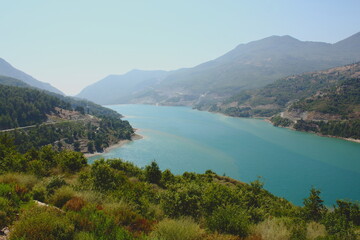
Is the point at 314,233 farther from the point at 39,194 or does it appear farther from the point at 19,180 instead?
the point at 19,180

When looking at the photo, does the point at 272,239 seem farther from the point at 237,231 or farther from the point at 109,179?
the point at 109,179

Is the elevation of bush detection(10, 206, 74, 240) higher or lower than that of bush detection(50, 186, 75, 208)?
higher

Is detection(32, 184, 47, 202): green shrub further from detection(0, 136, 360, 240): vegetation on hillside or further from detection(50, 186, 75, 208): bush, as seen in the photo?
detection(50, 186, 75, 208): bush

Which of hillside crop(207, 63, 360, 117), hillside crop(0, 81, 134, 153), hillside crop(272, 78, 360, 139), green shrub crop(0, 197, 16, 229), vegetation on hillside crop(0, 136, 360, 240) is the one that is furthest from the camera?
hillside crop(207, 63, 360, 117)

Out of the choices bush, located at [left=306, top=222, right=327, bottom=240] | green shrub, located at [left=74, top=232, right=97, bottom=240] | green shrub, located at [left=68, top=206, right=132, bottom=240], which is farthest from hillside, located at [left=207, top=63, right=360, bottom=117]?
green shrub, located at [left=74, top=232, right=97, bottom=240]

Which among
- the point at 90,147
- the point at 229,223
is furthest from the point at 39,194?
the point at 90,147

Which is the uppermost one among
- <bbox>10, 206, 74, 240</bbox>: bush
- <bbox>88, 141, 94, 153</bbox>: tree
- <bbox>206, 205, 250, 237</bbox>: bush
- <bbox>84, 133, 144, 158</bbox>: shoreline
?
<bbox>10, 206, 74, 240</bbox>: bush

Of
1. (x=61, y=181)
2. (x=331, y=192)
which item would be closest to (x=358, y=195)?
(x=331, y=192)
